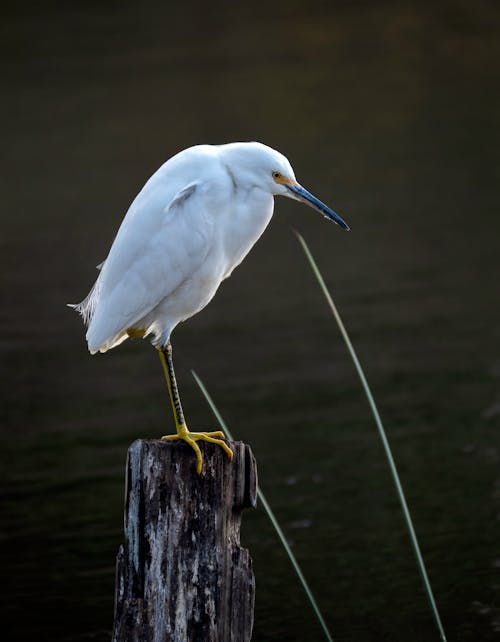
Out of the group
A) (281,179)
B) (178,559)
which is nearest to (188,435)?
(178,559)

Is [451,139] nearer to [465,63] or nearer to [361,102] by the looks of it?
[361,102]

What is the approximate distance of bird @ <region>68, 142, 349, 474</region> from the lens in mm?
4176

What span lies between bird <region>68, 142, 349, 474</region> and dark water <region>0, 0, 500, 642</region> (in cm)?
220

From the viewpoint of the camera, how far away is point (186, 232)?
167 inches

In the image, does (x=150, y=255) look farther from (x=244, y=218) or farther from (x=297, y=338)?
(x=297, y=338)

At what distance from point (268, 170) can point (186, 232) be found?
1.09ft

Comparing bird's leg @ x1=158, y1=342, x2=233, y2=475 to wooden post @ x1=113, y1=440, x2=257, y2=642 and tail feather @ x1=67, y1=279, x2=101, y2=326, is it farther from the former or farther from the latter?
tail feather @ x1=67, y1=279, x2=101, y2=326

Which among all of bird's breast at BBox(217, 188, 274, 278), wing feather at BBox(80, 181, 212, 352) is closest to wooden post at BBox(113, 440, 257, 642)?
wing feather at BBox(80, 181, 212, 352)

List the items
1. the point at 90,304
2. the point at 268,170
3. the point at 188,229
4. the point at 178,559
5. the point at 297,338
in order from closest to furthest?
1. the point at 178,559
2. the point at 268,170
3. the point at 188,229
4. the point at 90,304
5. the point at 297,338

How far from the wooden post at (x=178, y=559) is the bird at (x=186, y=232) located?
A: 0.41 meters

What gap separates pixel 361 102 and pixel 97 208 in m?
6.22

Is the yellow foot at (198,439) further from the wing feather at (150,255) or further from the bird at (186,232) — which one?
the wing feather at (150,255)

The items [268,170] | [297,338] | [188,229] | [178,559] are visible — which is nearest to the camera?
[178,559]

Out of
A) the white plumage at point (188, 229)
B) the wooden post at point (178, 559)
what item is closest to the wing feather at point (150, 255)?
the white plumage at point (188, 229)
